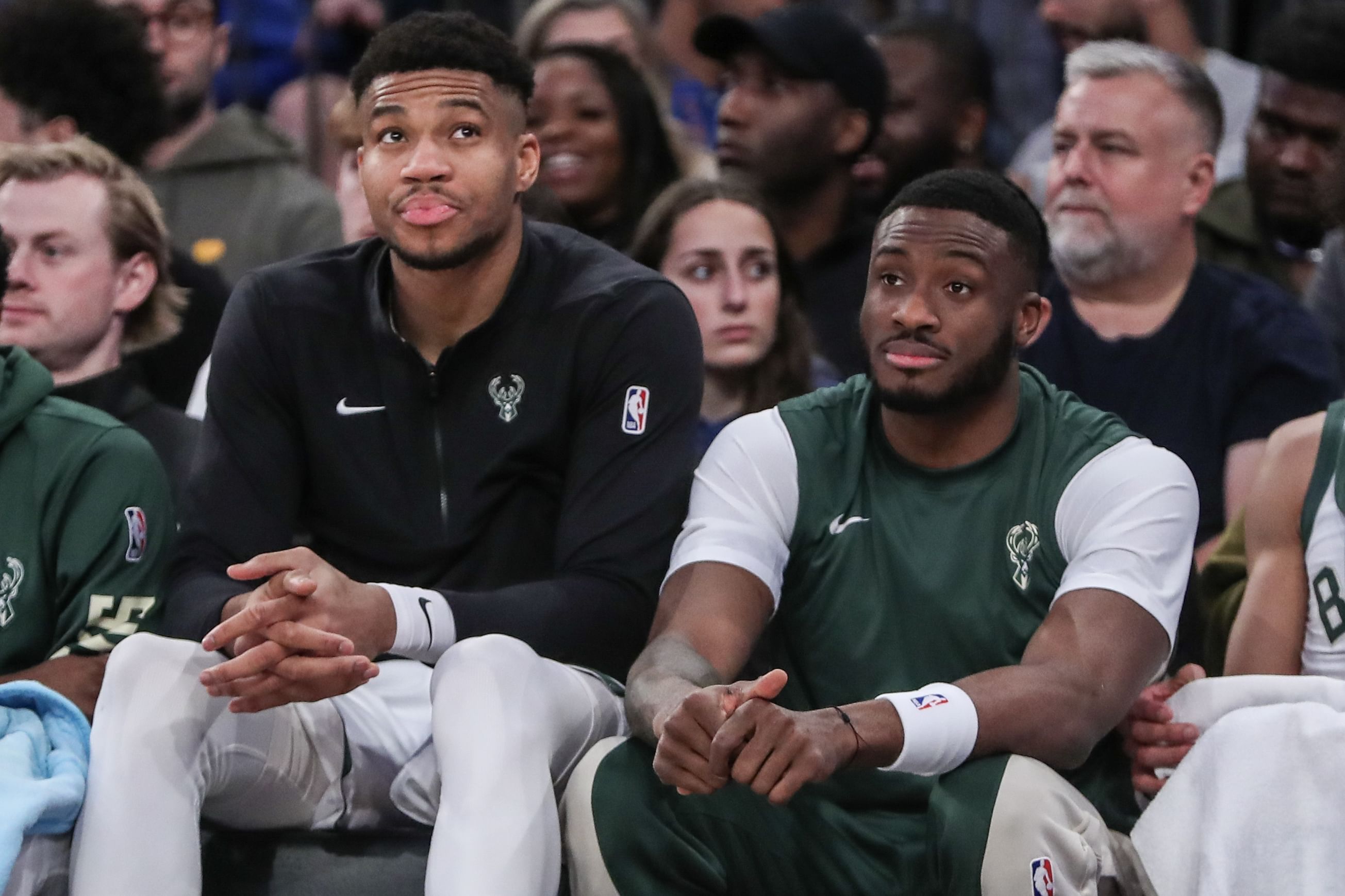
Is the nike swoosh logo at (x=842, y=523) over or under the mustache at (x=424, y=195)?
under

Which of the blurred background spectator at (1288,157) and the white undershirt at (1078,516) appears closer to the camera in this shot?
the white undershirt at (1078,516)

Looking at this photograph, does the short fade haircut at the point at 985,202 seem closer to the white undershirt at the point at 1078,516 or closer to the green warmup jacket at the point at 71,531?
the white undershirt at the point at 1078,516

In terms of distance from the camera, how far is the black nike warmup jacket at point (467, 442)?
129 inches

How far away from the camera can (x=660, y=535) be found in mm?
3266

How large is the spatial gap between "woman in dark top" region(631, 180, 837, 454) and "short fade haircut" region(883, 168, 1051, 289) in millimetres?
991

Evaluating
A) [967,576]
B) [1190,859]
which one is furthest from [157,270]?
[1190,859]

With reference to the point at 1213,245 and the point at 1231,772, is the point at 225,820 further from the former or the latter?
the point at 1213,245

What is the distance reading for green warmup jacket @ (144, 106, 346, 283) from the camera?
5078mm

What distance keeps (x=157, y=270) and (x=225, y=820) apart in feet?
4.59

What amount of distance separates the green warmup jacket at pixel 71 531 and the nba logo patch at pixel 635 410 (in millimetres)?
788

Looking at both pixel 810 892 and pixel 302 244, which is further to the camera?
pixel 302 244

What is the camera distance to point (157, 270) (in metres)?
4.10

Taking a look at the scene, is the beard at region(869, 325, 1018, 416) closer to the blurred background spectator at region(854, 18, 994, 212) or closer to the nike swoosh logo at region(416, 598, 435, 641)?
the nike swoosh logo at region(416, 598, 435, 641)

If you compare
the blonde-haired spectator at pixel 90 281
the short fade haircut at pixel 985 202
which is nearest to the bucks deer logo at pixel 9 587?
the blonde-haired spectator at pixel 90 281
